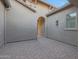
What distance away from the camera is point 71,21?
22.5 ft

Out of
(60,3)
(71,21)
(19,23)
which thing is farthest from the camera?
(60,3)

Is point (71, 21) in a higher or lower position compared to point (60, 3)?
lower

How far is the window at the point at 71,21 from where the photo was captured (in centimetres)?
634

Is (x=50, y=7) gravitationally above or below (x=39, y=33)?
above

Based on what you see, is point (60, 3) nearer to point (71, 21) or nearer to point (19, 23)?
point (71, 21)

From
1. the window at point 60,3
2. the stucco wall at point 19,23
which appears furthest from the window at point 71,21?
A: the stucco wall at point 19,23

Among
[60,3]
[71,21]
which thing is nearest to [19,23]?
[71,21]

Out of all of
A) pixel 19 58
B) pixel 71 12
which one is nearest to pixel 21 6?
pixel 71 12

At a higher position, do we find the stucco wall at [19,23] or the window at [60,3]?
the window at [60,3]

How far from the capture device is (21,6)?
851 cm

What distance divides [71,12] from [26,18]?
12.1 feet

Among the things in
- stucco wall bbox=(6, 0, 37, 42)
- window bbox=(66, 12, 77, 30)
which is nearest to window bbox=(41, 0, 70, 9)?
window bbox=(66, 12, 77, 30)

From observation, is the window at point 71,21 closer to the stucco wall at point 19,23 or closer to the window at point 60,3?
the window at point 60,3

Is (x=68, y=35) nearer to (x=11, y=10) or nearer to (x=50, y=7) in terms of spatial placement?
(x=11, y=10)
